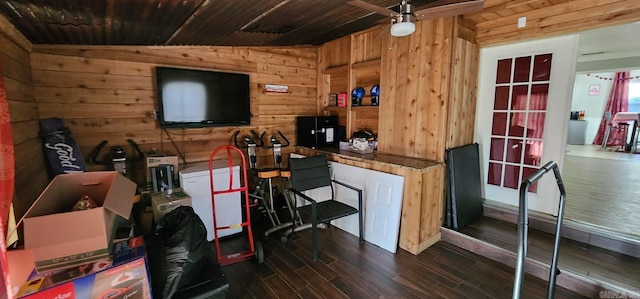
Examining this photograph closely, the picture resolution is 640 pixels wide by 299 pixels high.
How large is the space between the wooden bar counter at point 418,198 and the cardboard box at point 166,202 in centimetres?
181

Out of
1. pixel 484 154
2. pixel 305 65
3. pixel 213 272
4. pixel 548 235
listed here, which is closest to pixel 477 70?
pixel 484 154

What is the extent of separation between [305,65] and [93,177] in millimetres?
3121

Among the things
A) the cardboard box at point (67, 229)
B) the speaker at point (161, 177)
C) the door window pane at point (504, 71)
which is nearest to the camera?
the cardboard box at point (67, 229)

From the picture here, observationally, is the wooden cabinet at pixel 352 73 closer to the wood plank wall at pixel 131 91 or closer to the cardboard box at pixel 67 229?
the wood plank wall at pixel 131 91

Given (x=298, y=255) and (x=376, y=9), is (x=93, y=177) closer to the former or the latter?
(x=298, y=255)

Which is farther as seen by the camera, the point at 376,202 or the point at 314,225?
the point at 376,202

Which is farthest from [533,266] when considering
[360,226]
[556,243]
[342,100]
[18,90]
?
[18,90]

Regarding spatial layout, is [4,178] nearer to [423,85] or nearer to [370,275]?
[370,275]

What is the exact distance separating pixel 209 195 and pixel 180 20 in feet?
5.38

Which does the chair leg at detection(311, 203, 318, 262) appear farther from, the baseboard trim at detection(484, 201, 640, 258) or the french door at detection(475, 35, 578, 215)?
the french door at detection(475, 35, 578, 215)

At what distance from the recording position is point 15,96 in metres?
1.89

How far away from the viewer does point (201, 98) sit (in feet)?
10.2

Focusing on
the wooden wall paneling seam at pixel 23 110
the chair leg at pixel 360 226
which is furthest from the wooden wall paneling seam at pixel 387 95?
the wooden wall paneling seam at pixel 23 110

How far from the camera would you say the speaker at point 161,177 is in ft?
8.78
